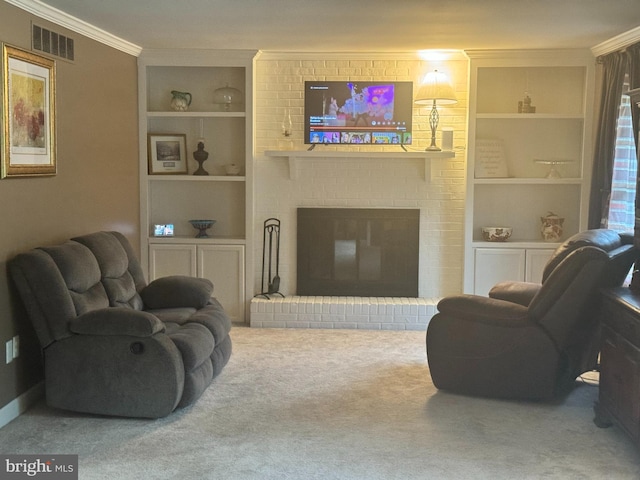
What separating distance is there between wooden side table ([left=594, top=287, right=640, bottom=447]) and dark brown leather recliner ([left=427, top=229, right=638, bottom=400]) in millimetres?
177

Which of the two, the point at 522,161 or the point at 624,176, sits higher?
the point at 522,161

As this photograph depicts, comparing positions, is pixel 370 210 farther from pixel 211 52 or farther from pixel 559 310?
pixel 559 310

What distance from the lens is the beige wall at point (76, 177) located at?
12.9 feet

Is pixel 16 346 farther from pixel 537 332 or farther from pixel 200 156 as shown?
pixel 537 332

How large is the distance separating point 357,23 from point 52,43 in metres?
1.98

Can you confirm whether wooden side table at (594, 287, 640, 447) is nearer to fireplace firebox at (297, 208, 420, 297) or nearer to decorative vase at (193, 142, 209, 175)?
fireplace firebox at (297, 208, 420, 297)

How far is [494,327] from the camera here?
4145mm

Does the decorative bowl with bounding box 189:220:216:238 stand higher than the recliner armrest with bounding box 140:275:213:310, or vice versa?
the decorative bowl with bounding box 189:220:216:238

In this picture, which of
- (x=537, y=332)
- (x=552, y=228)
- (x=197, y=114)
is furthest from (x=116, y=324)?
(x=552, y=228)

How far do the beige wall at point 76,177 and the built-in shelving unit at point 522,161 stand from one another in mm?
2904

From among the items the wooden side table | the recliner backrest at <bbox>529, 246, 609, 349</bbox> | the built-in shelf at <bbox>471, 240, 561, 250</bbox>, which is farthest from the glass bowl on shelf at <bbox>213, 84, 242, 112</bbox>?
the wooden side table

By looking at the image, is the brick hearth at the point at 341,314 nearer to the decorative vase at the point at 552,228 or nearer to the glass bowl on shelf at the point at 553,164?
the decorative vase at the point at 552,228

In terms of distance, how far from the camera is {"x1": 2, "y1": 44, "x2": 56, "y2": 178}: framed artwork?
3855 millimetres

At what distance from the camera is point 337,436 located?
3.64 m
